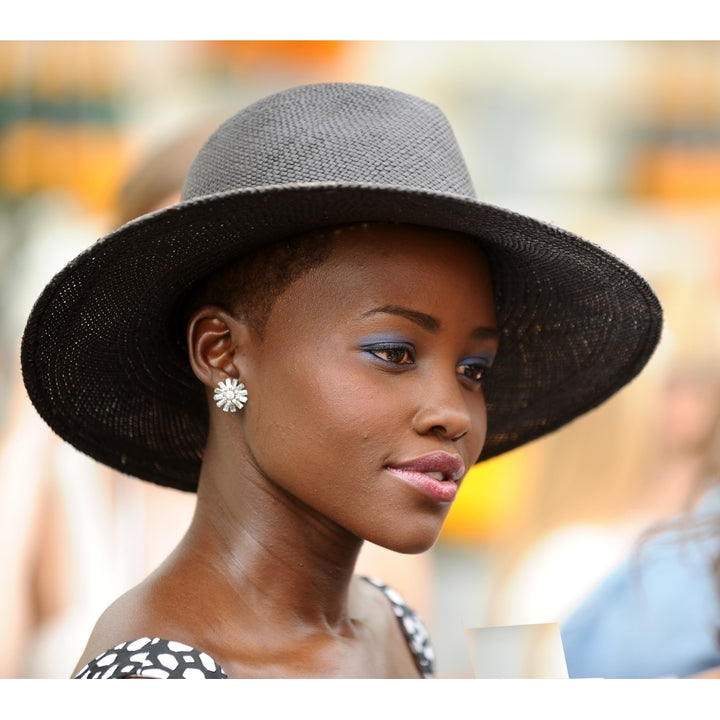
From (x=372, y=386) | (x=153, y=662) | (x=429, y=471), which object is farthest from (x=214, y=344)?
(x=153, y=662)

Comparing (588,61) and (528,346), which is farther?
(588,61)

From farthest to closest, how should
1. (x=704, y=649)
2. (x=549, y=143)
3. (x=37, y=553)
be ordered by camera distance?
(x=549, y=143), (x=37, y=553), (x=704, y=649)

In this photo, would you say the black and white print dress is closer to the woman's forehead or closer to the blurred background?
the woman's forehead

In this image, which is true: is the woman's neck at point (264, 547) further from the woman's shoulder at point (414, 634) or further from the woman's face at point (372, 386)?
the woman's shoulder at point (414, 634)

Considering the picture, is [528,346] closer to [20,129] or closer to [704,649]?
[704,649]

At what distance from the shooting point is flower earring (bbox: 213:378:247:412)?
1686 mm

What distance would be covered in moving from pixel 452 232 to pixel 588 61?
2100mm

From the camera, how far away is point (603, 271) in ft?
5.87

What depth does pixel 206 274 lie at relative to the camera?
1749 millimetres

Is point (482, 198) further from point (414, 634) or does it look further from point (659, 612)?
point (414, 634)

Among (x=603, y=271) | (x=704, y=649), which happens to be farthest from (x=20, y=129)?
(x=704, y=649)

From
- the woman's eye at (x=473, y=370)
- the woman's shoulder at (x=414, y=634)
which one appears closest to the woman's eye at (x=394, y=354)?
the woman's eye at (x=473, y=370)

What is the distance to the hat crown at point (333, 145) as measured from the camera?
63.5 inches
